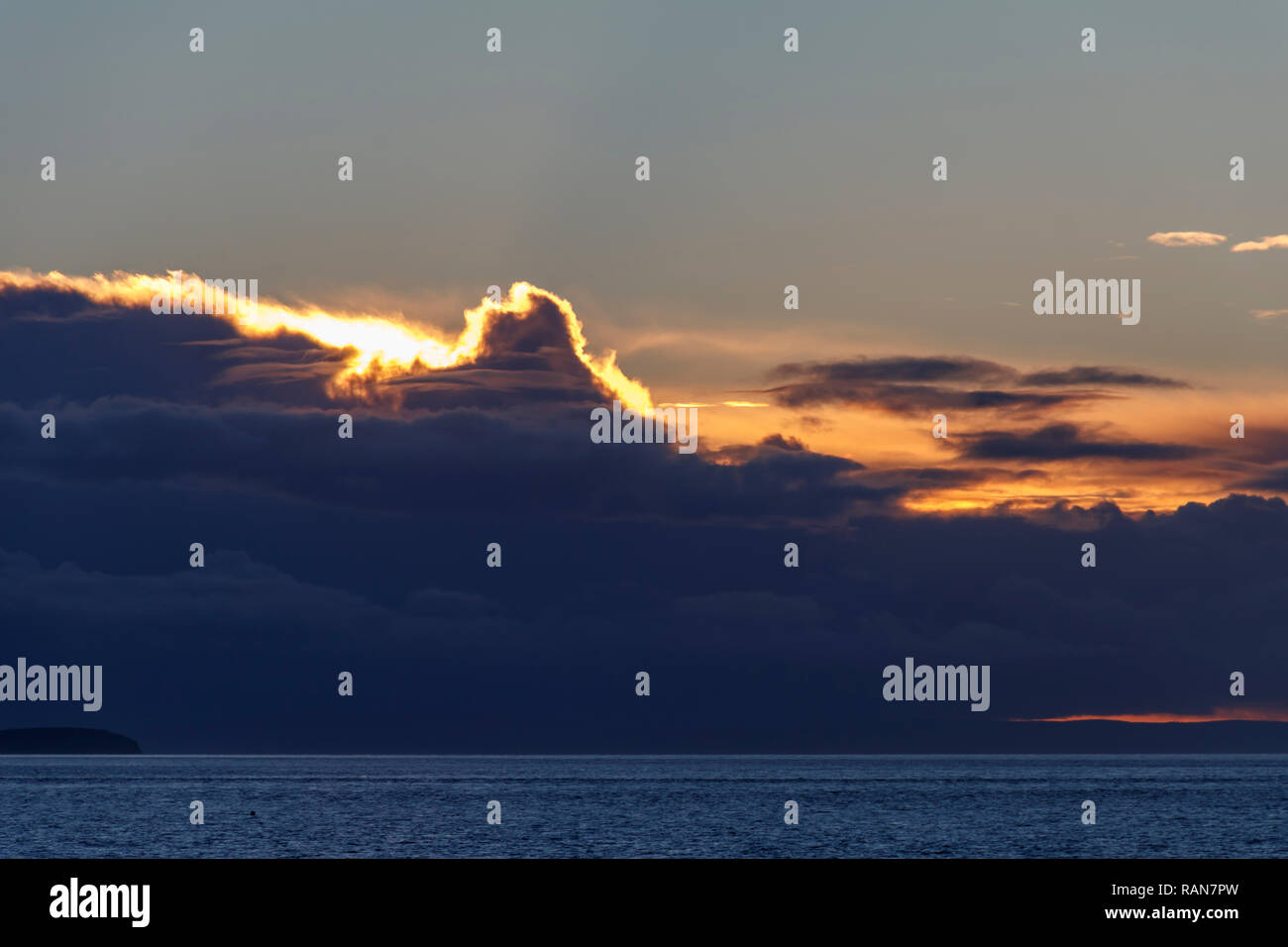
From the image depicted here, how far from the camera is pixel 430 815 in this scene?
16638cm
